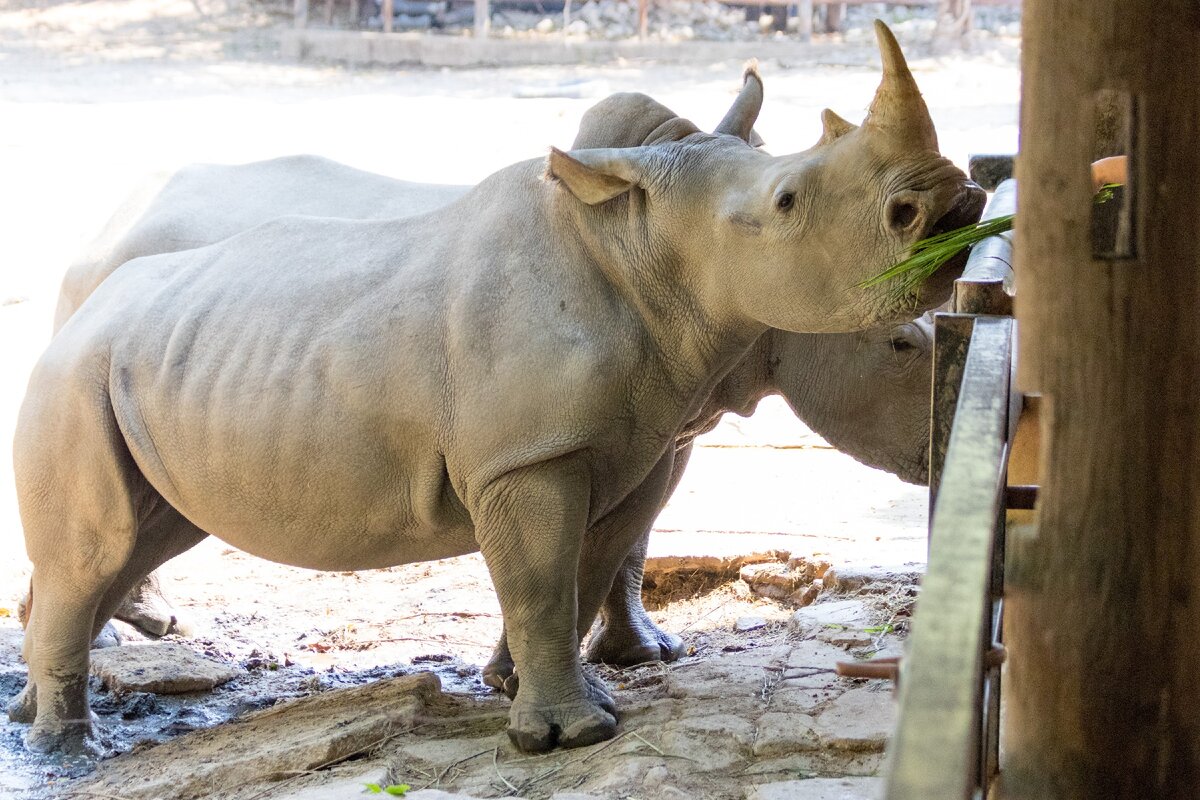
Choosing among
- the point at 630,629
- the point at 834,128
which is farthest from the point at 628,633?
the point at 834,128

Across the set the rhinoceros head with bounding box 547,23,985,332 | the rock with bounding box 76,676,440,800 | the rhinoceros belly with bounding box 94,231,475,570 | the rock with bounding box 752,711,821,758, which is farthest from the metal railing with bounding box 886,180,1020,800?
the rock with bounding box 76,676,440,800

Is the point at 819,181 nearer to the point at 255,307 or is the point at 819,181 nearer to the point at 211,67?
the point at 255,307

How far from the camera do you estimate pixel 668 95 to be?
58.2 feet

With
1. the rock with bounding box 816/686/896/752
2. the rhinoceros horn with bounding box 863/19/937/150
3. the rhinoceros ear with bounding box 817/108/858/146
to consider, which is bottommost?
the rock with bounding box 816/686/896/752

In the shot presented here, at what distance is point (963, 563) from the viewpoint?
1737mm

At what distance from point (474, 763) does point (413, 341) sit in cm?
116

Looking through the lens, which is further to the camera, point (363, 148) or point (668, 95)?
point (668, 95)

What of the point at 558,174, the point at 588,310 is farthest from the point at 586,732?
the point at 558,174

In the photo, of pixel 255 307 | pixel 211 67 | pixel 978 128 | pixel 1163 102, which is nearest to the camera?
pixel 1163 102

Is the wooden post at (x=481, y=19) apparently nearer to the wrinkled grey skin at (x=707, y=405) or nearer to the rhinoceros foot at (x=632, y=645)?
the wrinkled grey skin at (x=707, y=405)

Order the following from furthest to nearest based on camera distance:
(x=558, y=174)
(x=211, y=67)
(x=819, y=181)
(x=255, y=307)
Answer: (x=211, y=67) < (x=255, y=307) < (x=558, y=174) < (x=819, y=181)

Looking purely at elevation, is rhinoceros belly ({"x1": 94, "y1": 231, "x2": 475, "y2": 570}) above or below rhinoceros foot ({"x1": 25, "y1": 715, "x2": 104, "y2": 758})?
above

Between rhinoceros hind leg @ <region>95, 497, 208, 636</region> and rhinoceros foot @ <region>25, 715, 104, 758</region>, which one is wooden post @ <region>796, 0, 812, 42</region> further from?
rhinoceros foot @ <region>25, 715, 104, 758</region>

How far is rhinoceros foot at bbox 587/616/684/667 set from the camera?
552 centimetres
